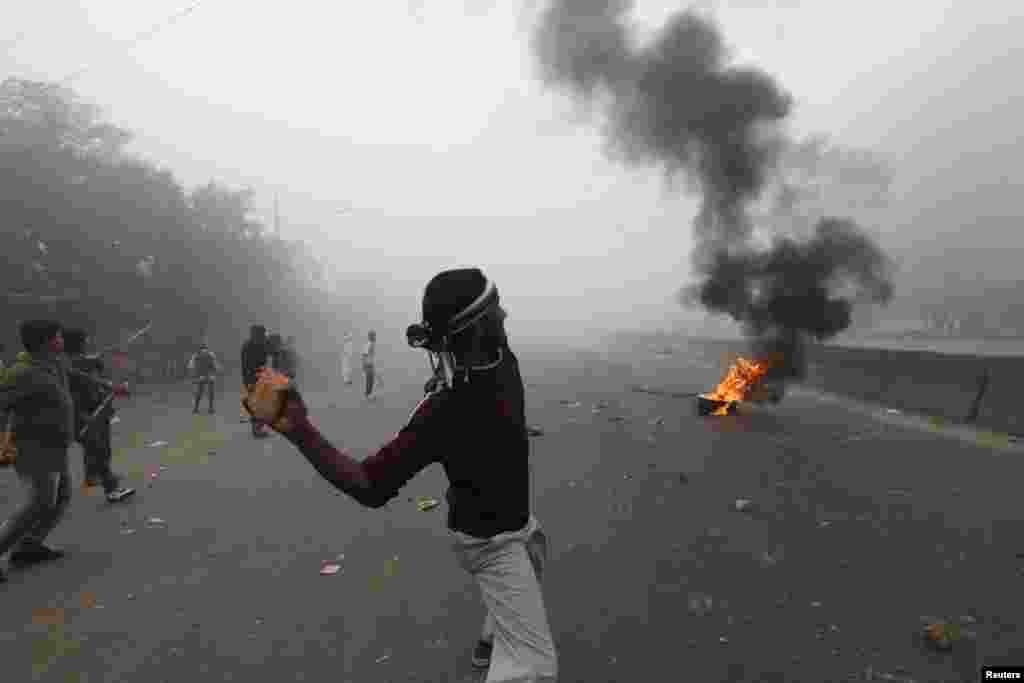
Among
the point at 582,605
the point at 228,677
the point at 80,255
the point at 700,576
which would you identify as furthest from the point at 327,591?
the point at 80,255

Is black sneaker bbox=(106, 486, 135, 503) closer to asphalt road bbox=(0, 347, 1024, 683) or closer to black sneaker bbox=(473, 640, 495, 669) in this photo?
asphalt road bbox=(0, 347, 1024, 683)

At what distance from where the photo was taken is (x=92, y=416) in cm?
614

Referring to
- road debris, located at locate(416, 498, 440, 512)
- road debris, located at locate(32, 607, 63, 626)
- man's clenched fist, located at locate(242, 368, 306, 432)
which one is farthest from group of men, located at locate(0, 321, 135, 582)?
man's clenched fist, located at locate(242, 368, 306, 432)

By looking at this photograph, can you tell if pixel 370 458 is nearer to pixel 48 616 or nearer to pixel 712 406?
pixel 48 616

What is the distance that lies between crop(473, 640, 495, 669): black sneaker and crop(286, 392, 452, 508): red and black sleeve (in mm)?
1405

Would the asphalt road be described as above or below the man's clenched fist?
below

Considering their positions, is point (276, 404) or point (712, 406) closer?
point (276, 404)

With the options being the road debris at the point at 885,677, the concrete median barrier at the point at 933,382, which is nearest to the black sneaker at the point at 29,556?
the road debris at the point at 885,677

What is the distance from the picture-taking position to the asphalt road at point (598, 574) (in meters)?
3.11

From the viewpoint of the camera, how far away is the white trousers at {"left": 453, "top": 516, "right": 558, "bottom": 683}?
187cm

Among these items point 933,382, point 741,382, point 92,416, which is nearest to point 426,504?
point 92,416

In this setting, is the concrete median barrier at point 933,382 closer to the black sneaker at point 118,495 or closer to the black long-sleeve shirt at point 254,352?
the black long-sleeve shirt at point 254,352

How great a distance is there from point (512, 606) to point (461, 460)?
44 centimetres

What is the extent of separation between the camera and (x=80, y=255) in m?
15.8
